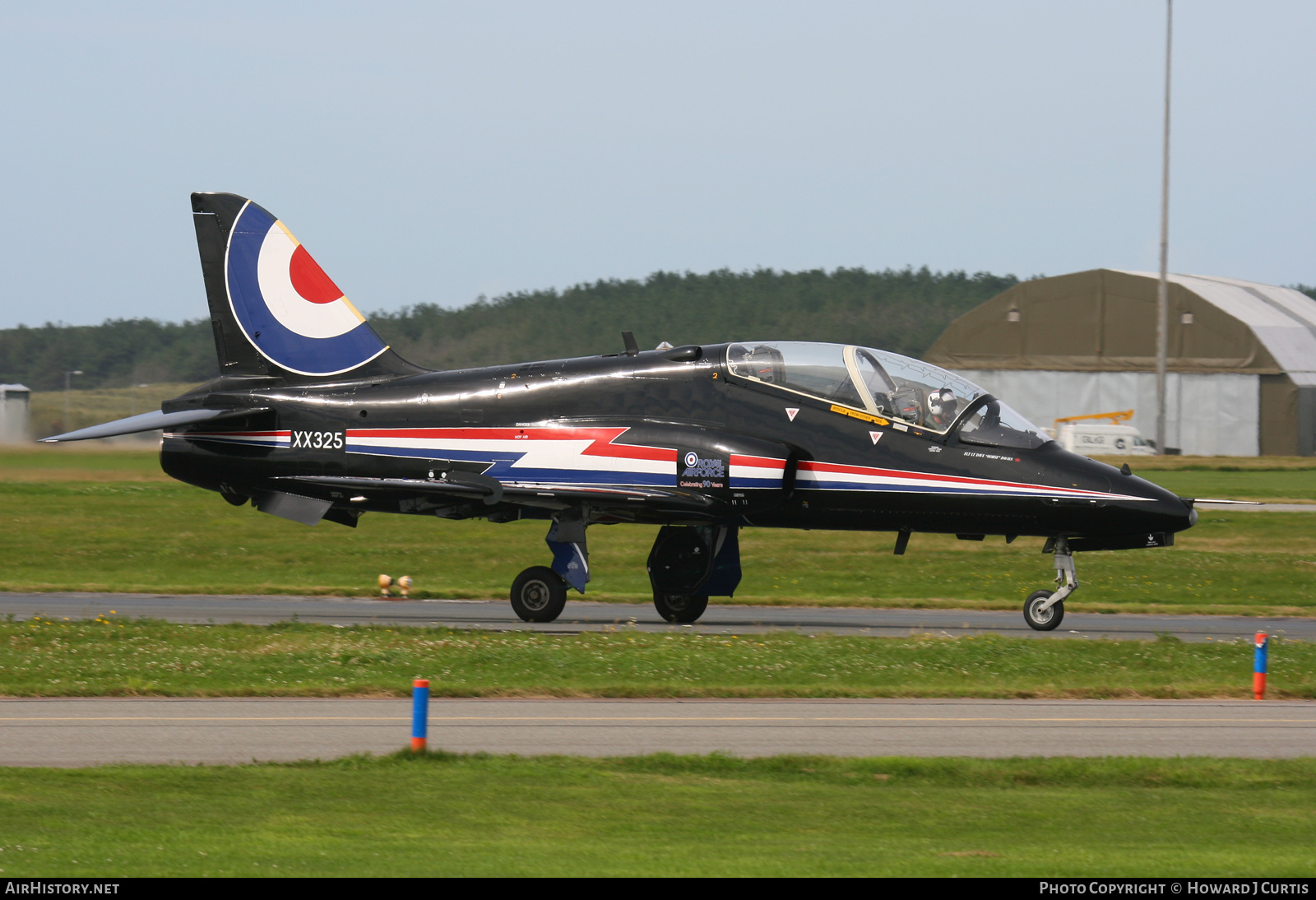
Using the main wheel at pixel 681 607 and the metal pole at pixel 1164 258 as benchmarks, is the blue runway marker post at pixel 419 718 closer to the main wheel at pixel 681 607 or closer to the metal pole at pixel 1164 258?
the main wheel at pixel 681 607

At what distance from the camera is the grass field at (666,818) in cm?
796

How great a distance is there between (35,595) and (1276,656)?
18.9 meters

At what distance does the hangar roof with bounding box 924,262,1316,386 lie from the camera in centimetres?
6994

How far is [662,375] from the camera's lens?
19797 mm

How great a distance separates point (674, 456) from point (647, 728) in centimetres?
678

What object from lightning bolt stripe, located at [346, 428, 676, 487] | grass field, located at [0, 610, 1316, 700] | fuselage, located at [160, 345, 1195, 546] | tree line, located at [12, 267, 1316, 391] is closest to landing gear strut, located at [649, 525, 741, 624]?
fuselage, located at [160, 345, 1195, 546]

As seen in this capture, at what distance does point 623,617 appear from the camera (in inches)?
832

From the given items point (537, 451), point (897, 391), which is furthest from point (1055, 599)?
point (537, 451)

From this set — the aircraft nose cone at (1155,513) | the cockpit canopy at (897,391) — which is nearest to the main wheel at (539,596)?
the cockpit canopy at (897,391)

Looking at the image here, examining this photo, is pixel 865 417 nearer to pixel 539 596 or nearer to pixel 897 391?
pixel 897 391

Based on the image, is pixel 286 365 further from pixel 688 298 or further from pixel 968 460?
pixel 688 298

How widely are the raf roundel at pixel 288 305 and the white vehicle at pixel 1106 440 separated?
48282 millimetres

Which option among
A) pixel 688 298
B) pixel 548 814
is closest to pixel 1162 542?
pixel 548 814

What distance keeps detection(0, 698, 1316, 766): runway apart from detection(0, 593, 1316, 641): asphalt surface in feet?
14.1
